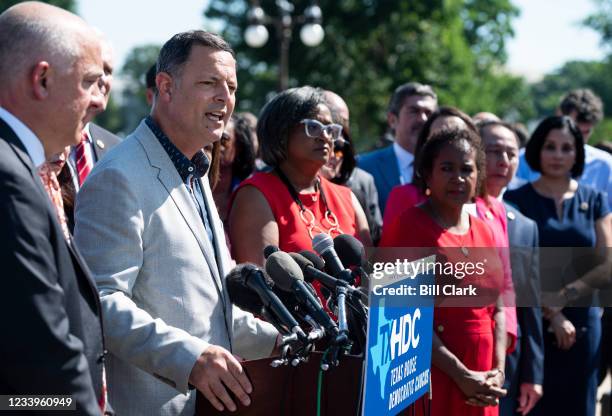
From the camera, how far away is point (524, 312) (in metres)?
5.95

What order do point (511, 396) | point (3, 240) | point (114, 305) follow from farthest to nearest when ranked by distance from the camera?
point (511, 396)
point (114, 305)
point (3, 240)

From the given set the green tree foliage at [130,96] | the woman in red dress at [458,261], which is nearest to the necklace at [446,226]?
the woman in red dress at [458,261]

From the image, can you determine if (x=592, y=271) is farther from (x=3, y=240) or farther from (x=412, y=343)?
(x=3, y=240)

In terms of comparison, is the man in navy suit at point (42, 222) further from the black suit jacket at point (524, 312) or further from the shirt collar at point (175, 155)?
the black suit jacket at point (524, 312)

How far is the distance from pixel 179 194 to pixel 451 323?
6.73 ft

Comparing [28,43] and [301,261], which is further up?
[28,43]

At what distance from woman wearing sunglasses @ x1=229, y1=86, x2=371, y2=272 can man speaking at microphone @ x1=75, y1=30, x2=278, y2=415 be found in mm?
829

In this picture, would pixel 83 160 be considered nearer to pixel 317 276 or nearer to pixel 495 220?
pixel 317 276

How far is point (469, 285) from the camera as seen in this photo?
15.8 feet

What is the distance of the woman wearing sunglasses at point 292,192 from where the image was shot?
175 inches

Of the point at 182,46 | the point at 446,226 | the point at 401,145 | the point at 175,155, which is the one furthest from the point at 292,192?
the point at 401,145

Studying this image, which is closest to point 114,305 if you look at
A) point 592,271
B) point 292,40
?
point 592,271

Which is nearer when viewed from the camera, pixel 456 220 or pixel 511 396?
pixel 456 220

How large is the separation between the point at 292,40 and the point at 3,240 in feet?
108
